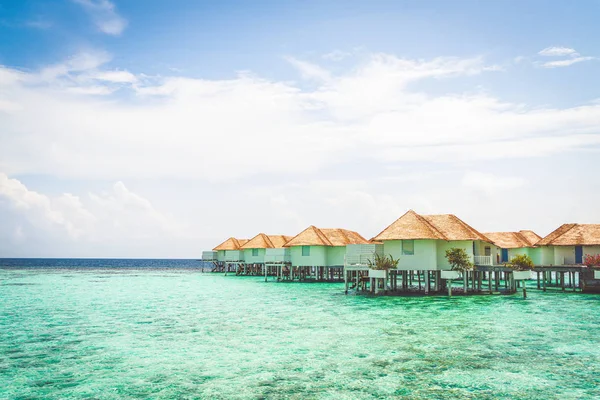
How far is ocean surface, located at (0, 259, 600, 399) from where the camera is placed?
35.9 feet

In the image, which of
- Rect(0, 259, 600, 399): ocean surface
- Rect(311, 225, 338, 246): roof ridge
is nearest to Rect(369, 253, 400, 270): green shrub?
Rect(0, 259, 600, 399): ocean surface

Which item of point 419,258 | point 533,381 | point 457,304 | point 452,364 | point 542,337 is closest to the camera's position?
point 533,381

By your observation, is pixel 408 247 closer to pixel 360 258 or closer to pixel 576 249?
pixel 360 258

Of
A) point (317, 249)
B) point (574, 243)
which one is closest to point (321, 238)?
point (317, 249)

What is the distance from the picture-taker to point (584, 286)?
32.5 meters

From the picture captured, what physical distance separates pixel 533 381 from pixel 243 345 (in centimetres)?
797

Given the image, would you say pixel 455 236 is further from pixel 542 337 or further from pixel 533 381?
pixel 533 381

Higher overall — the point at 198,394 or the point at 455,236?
the point at 455,236

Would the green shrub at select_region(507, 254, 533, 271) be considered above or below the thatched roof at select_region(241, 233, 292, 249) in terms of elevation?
below

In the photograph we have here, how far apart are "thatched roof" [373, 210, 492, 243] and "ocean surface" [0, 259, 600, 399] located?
4456 millimetres

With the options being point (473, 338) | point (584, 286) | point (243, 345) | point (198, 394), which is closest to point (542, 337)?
point (473, 338)

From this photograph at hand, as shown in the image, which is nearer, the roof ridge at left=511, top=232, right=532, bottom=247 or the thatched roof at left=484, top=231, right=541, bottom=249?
the thatched roof at left=484, top=231, right=541, bottom=249

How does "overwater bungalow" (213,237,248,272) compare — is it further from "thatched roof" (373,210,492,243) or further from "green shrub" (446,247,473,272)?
"green shrub" (446,247,473,272)

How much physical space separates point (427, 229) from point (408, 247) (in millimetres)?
1479
